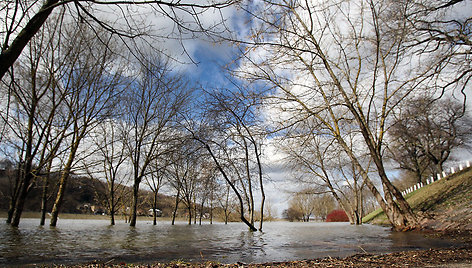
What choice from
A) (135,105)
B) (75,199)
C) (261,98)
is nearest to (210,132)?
(261,98)

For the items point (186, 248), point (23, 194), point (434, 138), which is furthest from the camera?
point (434, 138)

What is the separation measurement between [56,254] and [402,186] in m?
60.1

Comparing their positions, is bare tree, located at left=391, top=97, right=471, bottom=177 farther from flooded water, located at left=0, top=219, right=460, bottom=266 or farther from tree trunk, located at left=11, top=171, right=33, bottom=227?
tree trunk, located at left=11, top=171, right=33, bottom=227

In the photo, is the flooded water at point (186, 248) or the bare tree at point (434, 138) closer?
the flooded water at point (186, 248)

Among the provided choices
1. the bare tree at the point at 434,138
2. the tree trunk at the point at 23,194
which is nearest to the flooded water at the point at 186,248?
the tree trunk at the point at 23,194

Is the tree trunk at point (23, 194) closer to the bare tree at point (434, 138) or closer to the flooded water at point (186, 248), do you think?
the flooded water at point (186, 248)

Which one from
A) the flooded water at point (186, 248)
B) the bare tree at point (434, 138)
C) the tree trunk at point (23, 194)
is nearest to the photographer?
the flooded water at point (186, 248)

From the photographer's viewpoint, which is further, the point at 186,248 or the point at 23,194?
the point at 23,194

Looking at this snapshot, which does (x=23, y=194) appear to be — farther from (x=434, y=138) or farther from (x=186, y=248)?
(x=434, y=138)

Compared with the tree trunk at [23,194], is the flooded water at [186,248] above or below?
below

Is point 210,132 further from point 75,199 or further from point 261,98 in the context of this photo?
point 75,199

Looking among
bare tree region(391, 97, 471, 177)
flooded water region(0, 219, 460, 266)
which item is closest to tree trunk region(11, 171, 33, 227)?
flooded water region(0, 219, 460, 266)

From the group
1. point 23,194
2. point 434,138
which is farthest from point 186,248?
point 434,138

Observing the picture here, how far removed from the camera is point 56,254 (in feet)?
14.6
